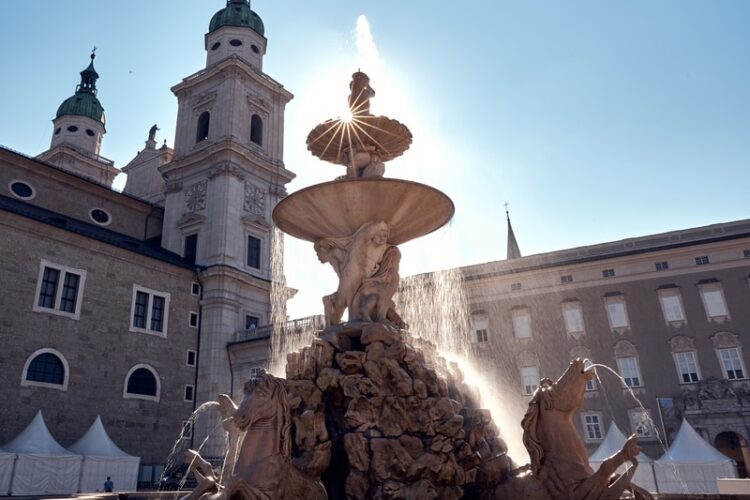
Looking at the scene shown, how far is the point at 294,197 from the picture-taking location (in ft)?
27.1

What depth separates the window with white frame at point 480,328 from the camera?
91.5 ft

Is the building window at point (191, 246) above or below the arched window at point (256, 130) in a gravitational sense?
below

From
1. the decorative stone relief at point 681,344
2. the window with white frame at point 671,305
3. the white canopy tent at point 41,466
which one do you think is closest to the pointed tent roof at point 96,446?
the white canopy tent at point 41,466

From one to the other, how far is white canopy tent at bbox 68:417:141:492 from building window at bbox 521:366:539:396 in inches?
697

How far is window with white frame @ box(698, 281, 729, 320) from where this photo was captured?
2388 centimetres

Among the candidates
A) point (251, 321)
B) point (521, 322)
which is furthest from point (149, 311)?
point (521, 322)

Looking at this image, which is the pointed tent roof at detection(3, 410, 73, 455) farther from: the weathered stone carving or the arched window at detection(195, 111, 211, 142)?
the arched window at detection(195, 111, 211, 142)

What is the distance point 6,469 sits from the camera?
15.3m

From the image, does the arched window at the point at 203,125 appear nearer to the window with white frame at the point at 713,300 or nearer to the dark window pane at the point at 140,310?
the dark window pane at the point at 140,310

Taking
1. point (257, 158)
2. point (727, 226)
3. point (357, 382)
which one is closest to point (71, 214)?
point (257, 158)

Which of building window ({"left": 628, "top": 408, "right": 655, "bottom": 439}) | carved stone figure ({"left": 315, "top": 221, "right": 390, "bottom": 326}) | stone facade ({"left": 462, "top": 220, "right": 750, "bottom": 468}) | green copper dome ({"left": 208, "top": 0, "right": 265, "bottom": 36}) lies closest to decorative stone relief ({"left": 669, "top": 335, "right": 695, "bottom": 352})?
stone facade ({"left": 462, "top": 220, "right": 750, "bottom": 468})

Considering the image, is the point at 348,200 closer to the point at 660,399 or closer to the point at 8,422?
the point at 8,422

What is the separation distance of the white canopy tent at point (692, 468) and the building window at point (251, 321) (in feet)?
70.2

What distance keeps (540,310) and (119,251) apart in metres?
A: 21.1
